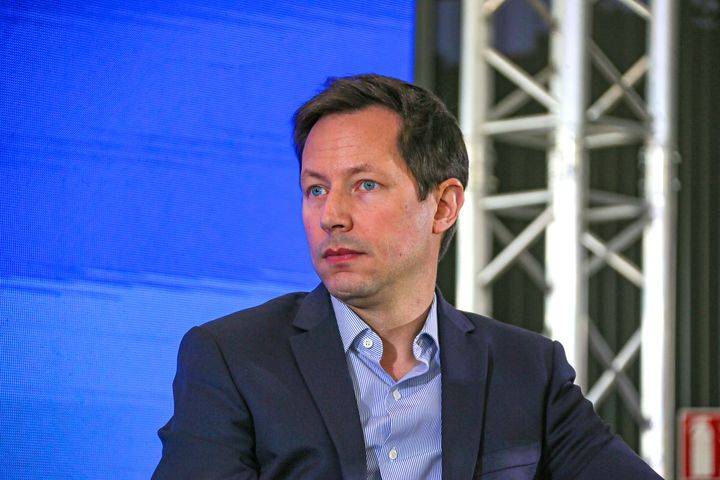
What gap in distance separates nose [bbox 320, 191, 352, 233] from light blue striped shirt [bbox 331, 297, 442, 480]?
0.50 ft

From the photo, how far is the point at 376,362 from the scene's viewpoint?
62.1 inches

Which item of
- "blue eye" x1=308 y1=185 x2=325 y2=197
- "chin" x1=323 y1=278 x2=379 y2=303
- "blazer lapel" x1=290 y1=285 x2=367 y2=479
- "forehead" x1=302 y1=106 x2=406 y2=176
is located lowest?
"blazer lapel" x1=290 y1=285 x2=367 y2=479

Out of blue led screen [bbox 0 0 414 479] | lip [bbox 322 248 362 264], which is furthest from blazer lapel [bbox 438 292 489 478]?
blue led screen [bbox 0 0 414 479]

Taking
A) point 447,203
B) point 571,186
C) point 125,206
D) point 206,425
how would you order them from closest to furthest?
point 206,425 → point 447,203 → point 125,206 → point 571,186

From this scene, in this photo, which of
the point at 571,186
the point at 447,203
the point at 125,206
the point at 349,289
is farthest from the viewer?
the point at 571,186

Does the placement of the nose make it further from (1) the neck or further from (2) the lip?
(1) the neck

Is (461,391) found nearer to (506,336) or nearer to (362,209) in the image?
(506,336)

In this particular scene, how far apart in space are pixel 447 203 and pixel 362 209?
0.21m

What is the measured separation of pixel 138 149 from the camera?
2289mm

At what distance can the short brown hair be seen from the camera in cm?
161

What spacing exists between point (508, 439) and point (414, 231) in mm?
361

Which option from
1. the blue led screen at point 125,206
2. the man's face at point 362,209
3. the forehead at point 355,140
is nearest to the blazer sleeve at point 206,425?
the man's face at point 362,209

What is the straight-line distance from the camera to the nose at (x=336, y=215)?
152 centimetres

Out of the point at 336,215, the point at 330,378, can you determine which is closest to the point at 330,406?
the point at 330,378
